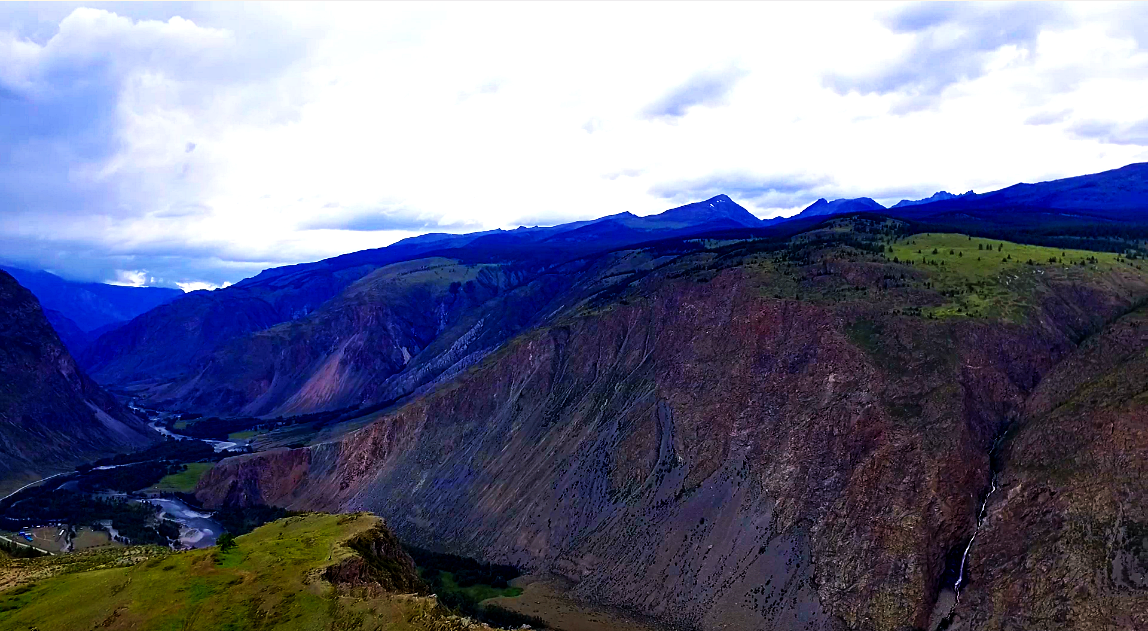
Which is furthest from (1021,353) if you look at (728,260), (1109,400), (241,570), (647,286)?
(241,570)

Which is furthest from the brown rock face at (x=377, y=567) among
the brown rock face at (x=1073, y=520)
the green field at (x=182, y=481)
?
the green field at (x=182, y=481)

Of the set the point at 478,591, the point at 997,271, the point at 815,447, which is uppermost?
Result: the point at 997,271

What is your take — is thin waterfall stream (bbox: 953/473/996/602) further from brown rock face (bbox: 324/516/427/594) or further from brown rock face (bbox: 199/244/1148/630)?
brown rock face (bbox: 324/516/427/594)

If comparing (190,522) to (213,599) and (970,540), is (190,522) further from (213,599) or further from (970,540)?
(970,540)

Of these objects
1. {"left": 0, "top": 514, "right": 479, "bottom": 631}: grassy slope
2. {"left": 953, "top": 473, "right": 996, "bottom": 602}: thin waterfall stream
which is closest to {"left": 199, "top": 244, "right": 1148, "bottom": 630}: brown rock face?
{"left": 953, "top": 473, "right": 996, "bottom": 602}: thin waterfall stream

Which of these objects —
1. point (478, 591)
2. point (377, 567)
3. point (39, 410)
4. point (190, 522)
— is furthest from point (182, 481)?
point (377, 567)

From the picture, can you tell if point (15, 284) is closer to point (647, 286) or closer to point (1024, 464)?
point (647, 286)
